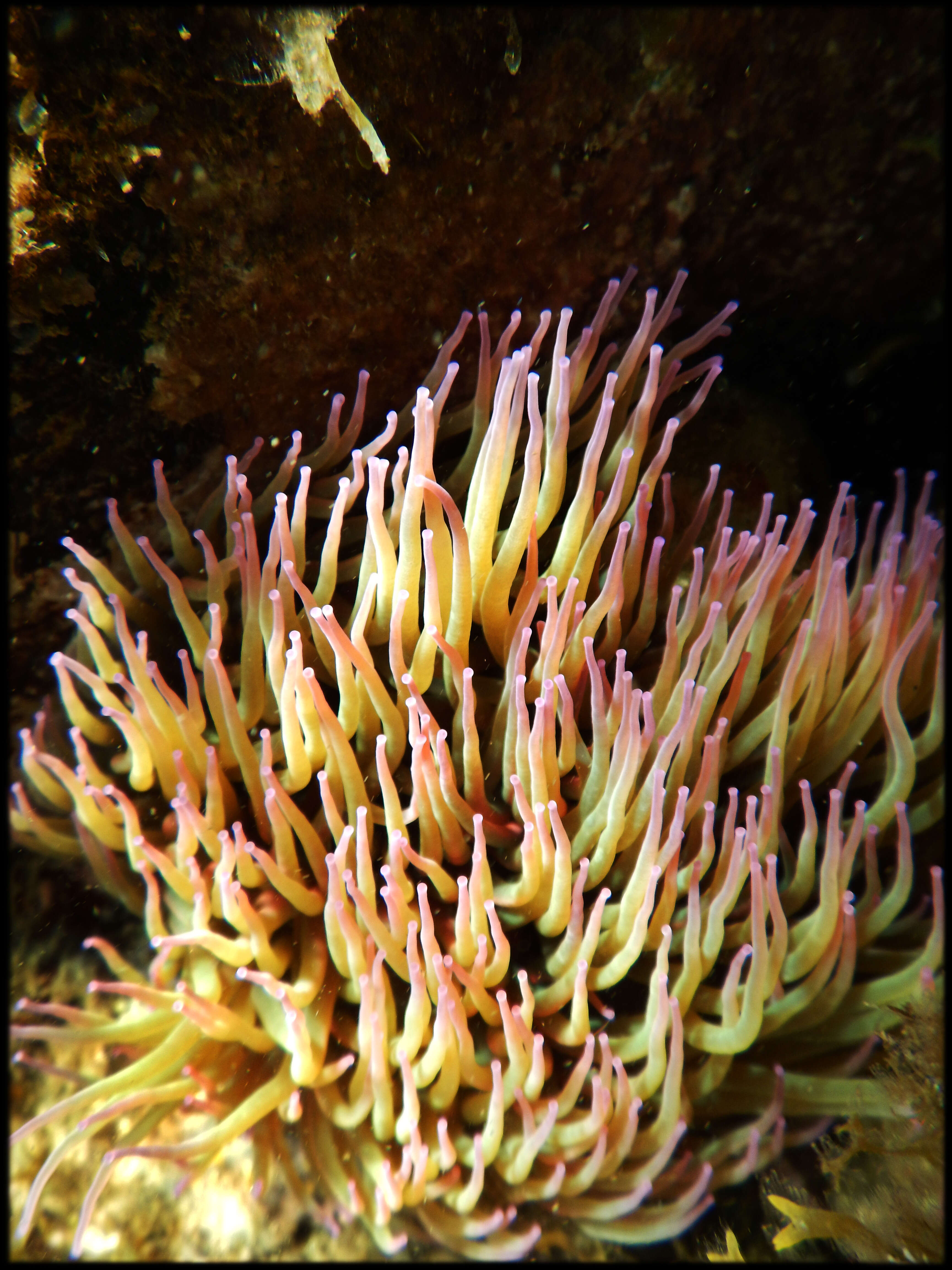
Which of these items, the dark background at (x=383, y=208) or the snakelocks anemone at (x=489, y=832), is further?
the dark background at (x=383, y=208)

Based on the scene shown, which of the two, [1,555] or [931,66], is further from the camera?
[931,66]

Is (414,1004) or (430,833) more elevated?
(430,833)

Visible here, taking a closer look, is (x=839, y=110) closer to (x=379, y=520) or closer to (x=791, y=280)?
(x=791, y=280)

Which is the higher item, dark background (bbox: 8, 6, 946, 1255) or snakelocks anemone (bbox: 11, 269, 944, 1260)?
dark background (bbox: 8, 6, 946, 1255)

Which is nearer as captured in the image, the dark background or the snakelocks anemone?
the snakelocks anemone

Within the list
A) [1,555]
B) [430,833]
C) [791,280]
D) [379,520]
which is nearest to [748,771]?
[430,833]

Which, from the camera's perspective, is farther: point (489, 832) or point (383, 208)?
point (383, 208)

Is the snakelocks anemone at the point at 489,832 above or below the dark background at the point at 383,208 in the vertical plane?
below

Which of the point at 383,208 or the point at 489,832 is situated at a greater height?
the point at 383,208
